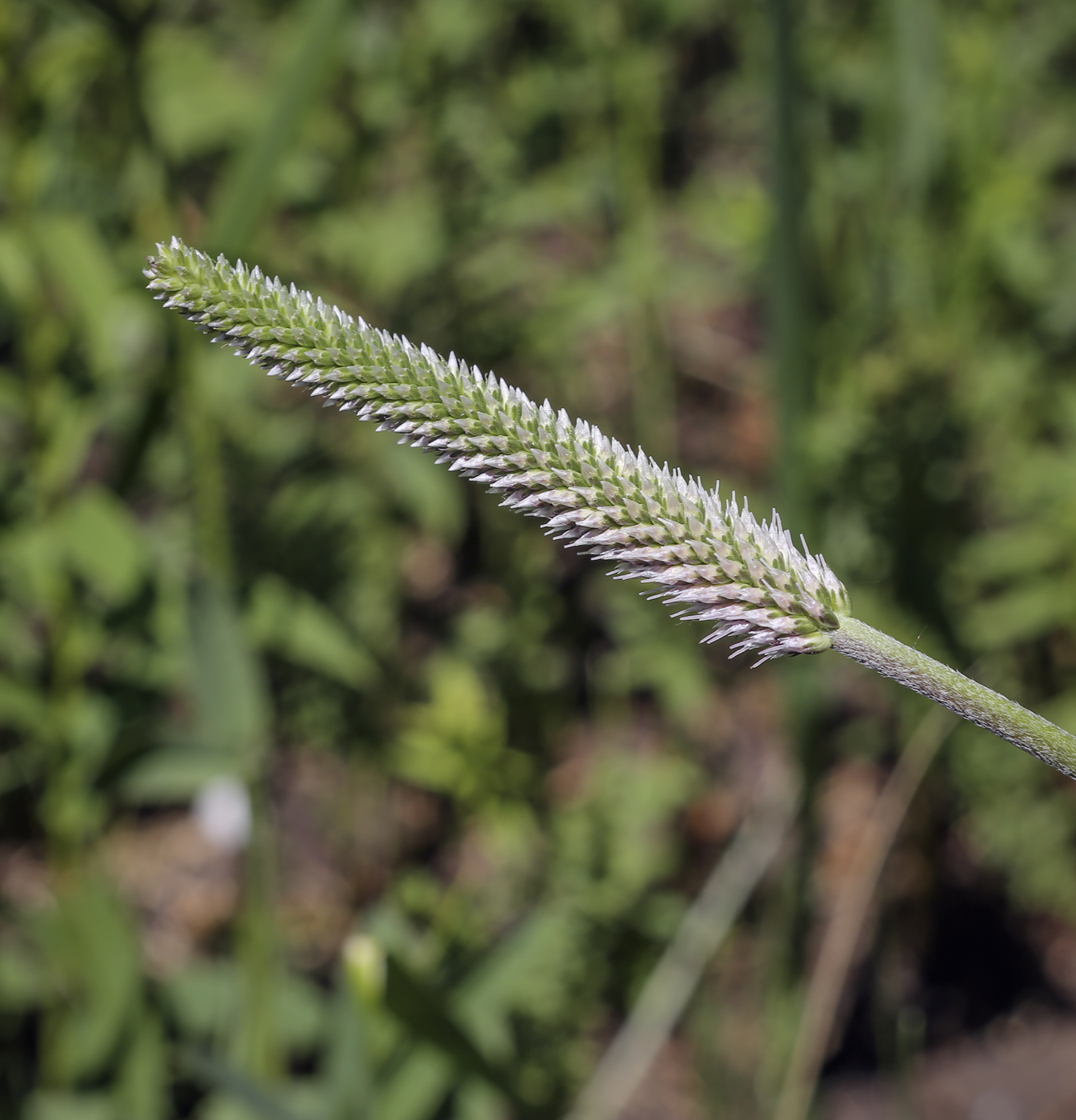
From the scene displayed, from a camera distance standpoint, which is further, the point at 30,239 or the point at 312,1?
the point at 30,239

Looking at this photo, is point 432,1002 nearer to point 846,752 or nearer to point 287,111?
point 287,111

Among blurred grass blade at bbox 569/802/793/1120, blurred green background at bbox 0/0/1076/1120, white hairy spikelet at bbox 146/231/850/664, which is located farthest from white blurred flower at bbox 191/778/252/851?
white hairy spikelet at bbox 146/231/850/664

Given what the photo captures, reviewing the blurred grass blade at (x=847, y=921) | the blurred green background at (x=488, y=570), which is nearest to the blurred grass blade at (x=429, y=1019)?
the blurred green background at (x=488, y=570)

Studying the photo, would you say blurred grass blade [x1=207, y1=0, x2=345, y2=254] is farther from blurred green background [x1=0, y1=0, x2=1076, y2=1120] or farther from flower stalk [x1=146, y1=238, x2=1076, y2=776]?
flower stalk [x1=146, y1=238, x2=1076, y2=776]

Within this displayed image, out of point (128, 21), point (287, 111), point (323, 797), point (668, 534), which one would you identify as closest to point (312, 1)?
point (287, 111)

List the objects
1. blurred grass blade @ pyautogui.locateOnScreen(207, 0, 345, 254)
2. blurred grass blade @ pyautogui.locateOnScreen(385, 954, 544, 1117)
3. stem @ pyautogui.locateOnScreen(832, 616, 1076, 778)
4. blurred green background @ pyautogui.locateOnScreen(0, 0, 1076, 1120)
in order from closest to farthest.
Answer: stem @ pyautogui.locateOnScreen(832, 616, 1076, 778) → blurred grass blade @ pyautogui.locateOnScreen(385, 954, 544, 1117) → blurred grass blade @ pyautogui.locateOnScreen(207, 0, 345, 254) → blurred green background @ pyautogui.locateOnScreen(0, 0, 1076, 1120)

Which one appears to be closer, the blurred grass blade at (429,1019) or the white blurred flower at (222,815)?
the blurred grass blade at (429,1019)

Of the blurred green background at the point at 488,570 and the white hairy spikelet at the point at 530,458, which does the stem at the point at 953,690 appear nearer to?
the white hairy spikelet at the point at 530,458
